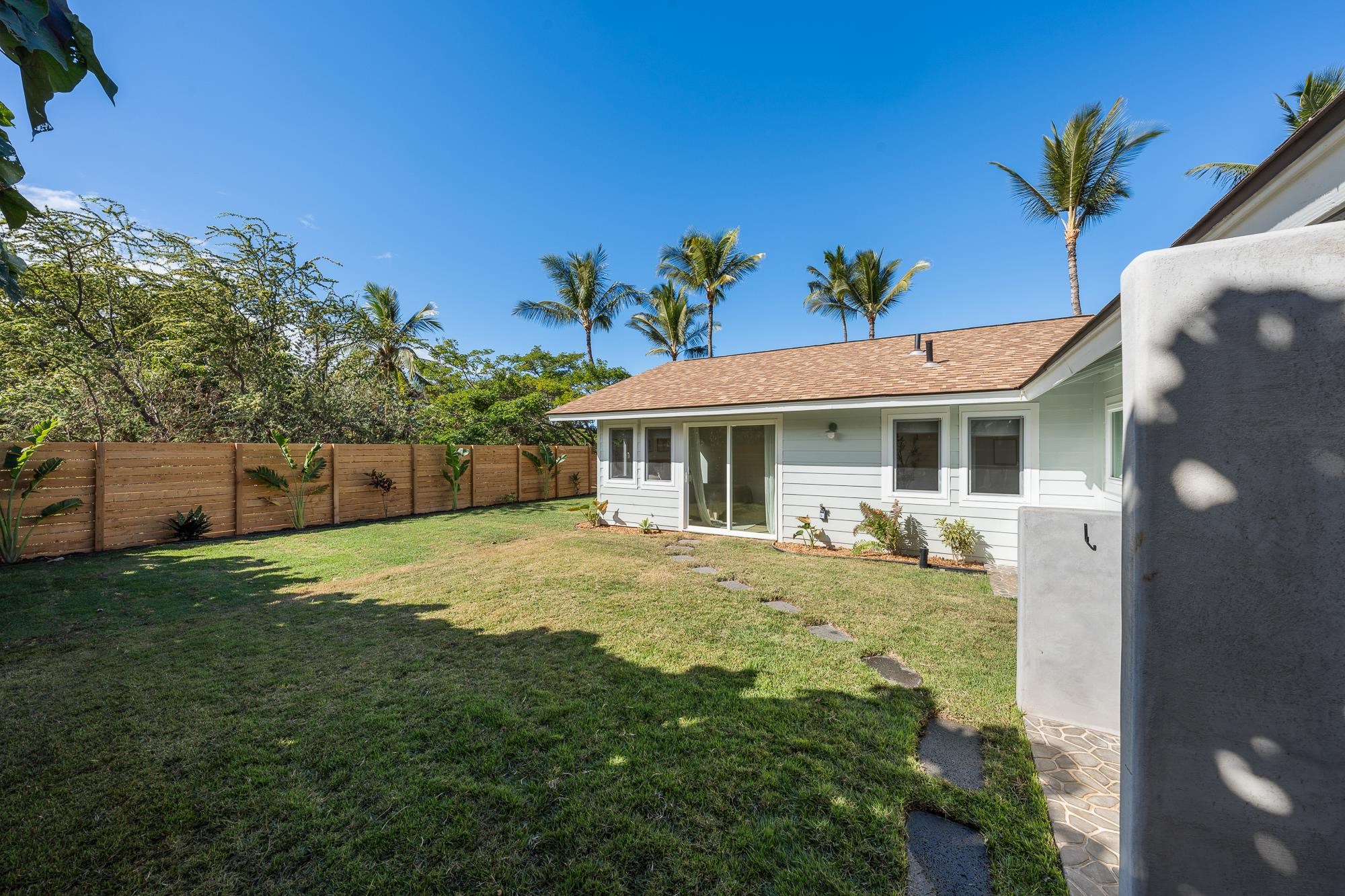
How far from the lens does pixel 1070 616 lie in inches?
121

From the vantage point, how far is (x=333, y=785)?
2.39m

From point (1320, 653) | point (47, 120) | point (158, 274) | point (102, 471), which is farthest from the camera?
point (158, 274)

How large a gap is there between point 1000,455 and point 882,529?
2052 mm

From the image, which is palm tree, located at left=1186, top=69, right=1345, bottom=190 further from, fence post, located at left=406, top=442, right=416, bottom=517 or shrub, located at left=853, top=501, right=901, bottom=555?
fence post, located at left=406, top=442, right=416, bottom=517

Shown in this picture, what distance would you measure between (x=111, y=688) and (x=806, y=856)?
4680mm

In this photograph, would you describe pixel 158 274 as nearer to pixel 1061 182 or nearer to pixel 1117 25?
pixel 1117 25

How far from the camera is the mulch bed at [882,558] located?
23.3ft

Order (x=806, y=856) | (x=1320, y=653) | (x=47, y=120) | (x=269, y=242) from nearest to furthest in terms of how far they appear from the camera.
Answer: (x=1320, y=653), (x=47, y=120), (x=806, y=856), (x=269, y=242)

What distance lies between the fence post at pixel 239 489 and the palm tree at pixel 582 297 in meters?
14.7

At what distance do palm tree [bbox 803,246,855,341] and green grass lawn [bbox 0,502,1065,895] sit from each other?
2219 cm

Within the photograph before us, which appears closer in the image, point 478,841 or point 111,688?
point 478,841

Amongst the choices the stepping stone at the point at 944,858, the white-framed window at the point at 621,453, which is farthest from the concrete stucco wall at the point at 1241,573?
the white-framed window at the point at 621,453

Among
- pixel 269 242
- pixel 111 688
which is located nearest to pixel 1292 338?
pixel 111 688

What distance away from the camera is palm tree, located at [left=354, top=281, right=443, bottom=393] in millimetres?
20209
